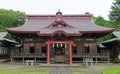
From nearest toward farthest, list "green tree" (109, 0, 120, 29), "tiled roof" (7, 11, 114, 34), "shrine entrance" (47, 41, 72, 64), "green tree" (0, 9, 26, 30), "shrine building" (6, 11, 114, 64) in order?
"shrine entrance" (47, 41, 72, 64) < "shrine building" (6, 11, 114, 64) < "tiled roof" (7, 11, 114, 34) < "green tree" (109, 0, 120, 29) < "green tree" (0, 9, 26, 30)

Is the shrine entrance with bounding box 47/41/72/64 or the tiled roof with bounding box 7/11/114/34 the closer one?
the shrine entrance with bounding box 47/41/72/64

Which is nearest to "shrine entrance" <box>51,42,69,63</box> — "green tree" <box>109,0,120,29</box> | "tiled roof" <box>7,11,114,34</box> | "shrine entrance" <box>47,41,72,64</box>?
"shrine entrance" <box>47,41,72,64</box>

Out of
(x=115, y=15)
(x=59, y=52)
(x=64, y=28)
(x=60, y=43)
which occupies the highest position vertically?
(x=115, y=15)

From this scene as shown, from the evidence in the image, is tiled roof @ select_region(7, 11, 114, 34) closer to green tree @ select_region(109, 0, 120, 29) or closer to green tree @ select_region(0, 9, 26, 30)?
green tree @ select_region(109, 0, 120, 29)

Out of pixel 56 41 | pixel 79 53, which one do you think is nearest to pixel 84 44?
pixel 79 53

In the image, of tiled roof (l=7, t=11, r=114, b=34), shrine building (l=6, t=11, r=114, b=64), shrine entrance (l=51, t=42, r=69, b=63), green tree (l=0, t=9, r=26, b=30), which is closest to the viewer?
shrine building (l=6, t=11, r=114, b=64)

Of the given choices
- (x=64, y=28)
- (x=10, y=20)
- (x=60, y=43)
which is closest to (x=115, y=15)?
(x=64, y=28)

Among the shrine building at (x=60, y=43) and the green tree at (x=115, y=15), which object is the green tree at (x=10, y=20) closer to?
the green tree at (x=115, y=15)

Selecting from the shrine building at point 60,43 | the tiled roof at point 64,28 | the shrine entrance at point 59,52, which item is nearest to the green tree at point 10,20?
the tiled roof at point 64,28

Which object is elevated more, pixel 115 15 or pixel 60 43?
pixel 115 15

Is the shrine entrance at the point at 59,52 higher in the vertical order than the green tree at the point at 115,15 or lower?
lower

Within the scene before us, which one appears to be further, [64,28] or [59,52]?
[59,52]

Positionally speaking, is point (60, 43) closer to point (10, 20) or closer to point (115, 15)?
point (115, 15)

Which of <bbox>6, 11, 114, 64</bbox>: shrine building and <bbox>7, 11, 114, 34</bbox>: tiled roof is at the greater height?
<bbox>7, 11, 114, 34</bbox>: tiled roof
